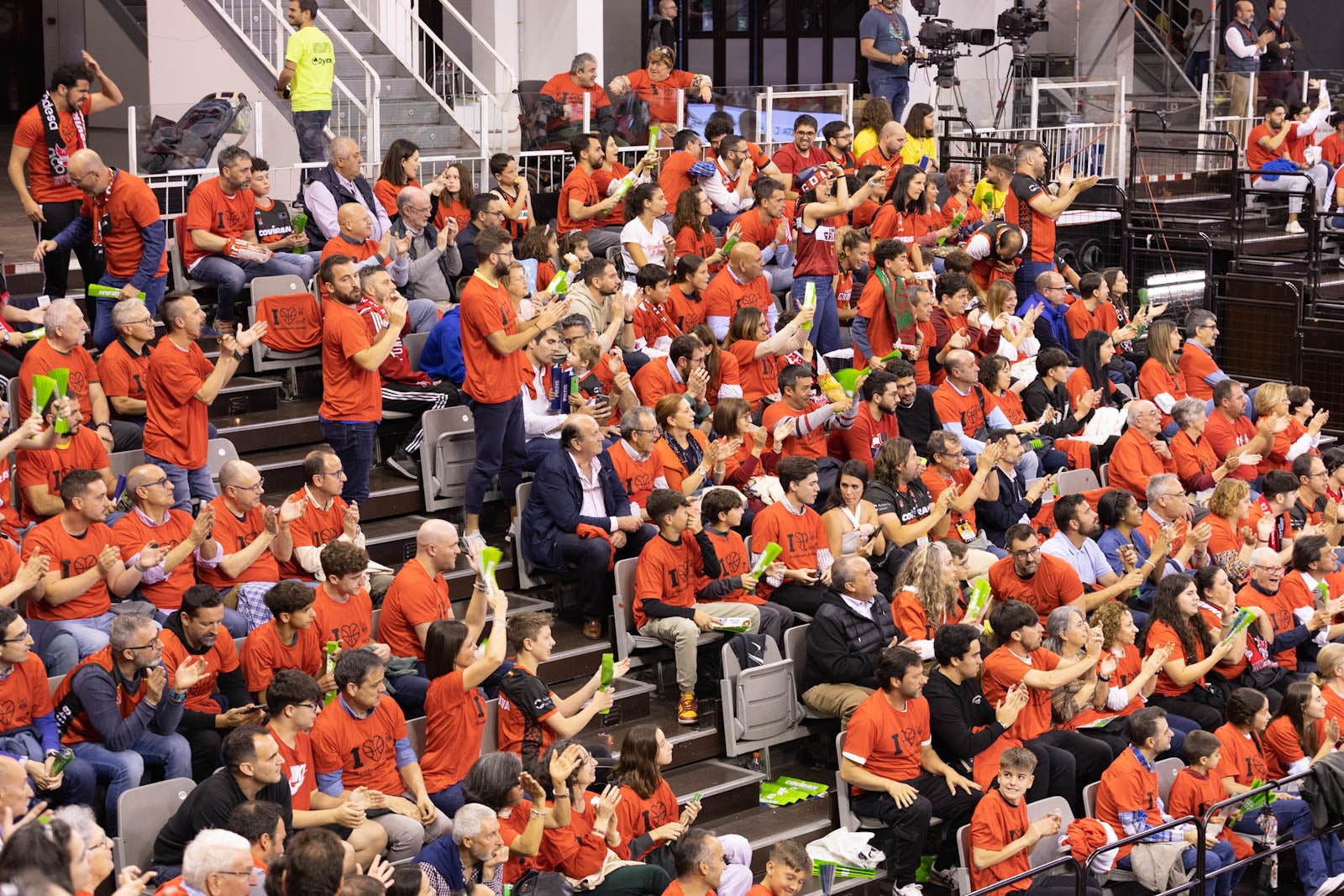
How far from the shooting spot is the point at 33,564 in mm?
6973

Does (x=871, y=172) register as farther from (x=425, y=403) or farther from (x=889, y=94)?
(x=425, y=403)

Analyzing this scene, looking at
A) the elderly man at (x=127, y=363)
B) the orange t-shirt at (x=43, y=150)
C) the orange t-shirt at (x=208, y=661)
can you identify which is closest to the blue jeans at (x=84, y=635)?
the orange t-shirt at (x=208, y=661)

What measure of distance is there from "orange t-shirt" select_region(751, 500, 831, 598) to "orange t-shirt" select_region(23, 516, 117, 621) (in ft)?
11.1

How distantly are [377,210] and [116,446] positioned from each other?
9.59 feet

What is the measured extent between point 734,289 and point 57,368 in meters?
4.59

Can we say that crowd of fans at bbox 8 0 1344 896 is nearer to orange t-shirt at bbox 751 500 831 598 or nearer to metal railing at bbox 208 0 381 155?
orange t-shirt at bbox 751 500 831 598

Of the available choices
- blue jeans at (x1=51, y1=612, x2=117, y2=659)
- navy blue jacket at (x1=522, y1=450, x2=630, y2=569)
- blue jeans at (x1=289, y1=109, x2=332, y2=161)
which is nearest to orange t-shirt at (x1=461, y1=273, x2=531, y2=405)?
navy blue jacket at (x1=522, y1=450, x2=630, y2=569)

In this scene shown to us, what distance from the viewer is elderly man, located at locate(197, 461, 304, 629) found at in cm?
776

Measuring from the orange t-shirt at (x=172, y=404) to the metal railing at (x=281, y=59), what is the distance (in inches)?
190

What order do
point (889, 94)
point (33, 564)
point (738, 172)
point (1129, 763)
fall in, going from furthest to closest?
point (889, 94), point (738, 172), point (1129, 763), point (33, 564)

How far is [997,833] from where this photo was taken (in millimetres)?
7664

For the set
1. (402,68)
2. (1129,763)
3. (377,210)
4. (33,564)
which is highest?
(402,68)

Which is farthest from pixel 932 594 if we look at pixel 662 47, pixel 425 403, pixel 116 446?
pixel 662 47

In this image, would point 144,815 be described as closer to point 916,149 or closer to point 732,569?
point 732,569
